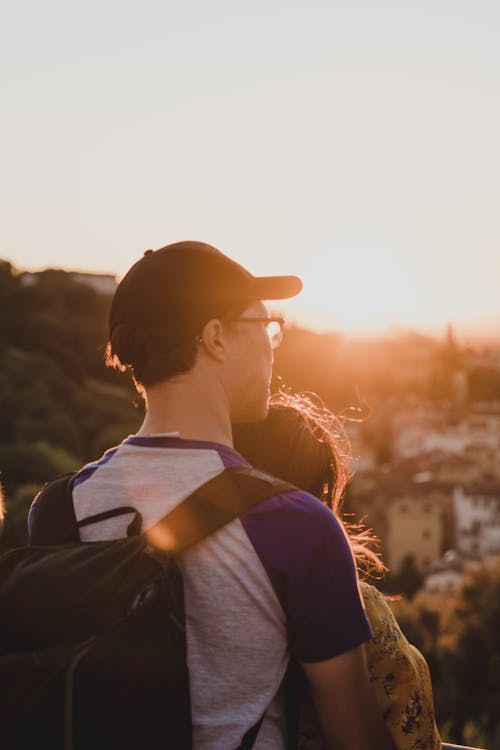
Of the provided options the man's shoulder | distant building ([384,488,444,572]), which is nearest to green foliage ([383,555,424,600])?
distant building ([384,488,444,572])

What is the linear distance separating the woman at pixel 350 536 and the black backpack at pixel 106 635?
0.37 metres

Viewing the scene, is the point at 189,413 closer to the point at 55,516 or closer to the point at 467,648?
the point at 55,516

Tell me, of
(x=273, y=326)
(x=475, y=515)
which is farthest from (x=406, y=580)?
(x=273, y=326)

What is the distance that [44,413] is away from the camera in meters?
28.4

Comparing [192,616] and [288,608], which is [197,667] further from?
[288,608]

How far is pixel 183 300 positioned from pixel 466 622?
18.6 metres

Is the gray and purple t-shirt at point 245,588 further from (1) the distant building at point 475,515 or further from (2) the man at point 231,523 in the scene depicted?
(1) the distant building at point 475,515

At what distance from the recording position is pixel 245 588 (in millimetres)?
1291

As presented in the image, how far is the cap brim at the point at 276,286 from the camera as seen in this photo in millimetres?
1467

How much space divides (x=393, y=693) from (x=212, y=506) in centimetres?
52

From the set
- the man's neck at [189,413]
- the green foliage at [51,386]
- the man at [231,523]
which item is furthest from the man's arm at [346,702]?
the green foliage at [51,386]

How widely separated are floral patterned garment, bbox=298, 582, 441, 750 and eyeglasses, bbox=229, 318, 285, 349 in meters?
0.47

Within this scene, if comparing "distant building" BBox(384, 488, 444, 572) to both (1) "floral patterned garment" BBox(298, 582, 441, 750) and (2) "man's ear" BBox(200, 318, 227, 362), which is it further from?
(2) "man's ear" BBox(200, 318, 227, 362)

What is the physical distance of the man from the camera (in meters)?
1.26
